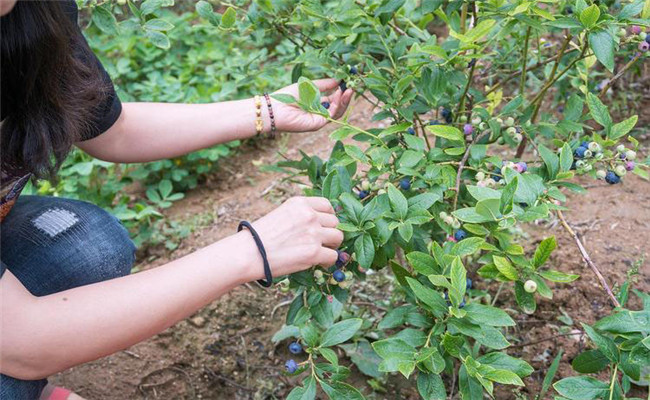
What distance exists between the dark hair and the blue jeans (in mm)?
226

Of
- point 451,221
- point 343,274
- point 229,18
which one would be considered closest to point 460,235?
point 451,221

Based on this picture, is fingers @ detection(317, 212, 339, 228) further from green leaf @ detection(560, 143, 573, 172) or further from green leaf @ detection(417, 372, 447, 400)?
green leaf @ detection(560, 143, 573, 172)

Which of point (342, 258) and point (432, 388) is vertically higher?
point (342, 258)

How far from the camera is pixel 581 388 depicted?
46.6 inches

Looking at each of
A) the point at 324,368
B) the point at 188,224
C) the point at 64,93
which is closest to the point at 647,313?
the point at 324,368

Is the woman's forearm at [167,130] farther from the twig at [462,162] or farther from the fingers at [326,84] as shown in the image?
the twig at [462,162]

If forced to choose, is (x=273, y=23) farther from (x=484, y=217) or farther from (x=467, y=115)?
(x=484, y=217)

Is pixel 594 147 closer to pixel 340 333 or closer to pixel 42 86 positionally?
pixel 340 333

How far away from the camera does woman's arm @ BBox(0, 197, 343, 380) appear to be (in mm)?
1313

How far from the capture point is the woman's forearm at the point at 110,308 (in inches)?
51.5

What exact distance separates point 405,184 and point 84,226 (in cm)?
91

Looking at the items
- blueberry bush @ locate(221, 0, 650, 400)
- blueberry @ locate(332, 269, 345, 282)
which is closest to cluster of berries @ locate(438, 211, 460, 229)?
blueberry bush @ locate(221, 0, 650, 400)

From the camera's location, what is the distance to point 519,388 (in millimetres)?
1839

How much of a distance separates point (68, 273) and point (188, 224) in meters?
0.92
